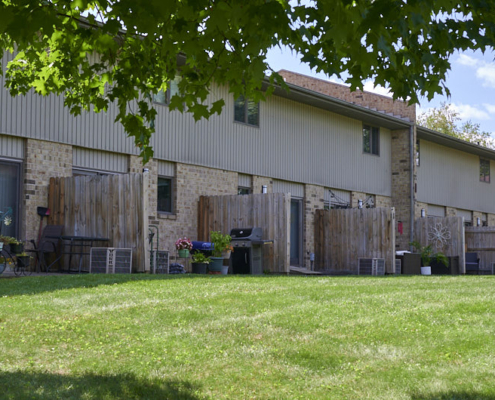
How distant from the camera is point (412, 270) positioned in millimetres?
22016

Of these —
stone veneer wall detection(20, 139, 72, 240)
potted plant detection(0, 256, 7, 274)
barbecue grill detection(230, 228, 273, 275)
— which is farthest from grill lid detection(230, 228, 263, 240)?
potted plant detection(0, 256, 7, 274)

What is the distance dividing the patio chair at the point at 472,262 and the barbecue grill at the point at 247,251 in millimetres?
11049

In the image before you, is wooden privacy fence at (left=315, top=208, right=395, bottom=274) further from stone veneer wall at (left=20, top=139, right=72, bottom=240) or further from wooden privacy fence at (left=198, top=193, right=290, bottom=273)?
stone veneer wall at (left=20, top=139, right=72, bottom=240)

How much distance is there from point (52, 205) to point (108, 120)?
256cm

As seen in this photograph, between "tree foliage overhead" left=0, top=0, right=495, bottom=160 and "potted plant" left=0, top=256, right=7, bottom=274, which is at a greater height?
"tree foliage overhead" left=0, top=0, right=495, bottom=160

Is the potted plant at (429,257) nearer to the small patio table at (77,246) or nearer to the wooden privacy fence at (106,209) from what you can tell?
the wooden privacy fence at (106,209)

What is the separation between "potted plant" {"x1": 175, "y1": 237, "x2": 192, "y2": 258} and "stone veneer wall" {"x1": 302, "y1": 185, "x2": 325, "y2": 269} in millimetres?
6126

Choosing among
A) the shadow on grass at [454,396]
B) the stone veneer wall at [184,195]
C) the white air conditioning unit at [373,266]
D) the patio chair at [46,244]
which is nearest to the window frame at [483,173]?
the white air conditioning unit at [373,266]

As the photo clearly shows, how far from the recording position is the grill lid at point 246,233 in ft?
56.5

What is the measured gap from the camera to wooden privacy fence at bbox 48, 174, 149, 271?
48.2ft

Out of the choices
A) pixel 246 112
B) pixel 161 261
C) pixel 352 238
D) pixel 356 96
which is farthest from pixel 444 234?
pixel 161 261

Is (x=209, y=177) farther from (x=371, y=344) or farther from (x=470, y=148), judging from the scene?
(x=470, y=148)

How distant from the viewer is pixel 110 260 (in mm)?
14500

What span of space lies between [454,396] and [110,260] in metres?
10.1
